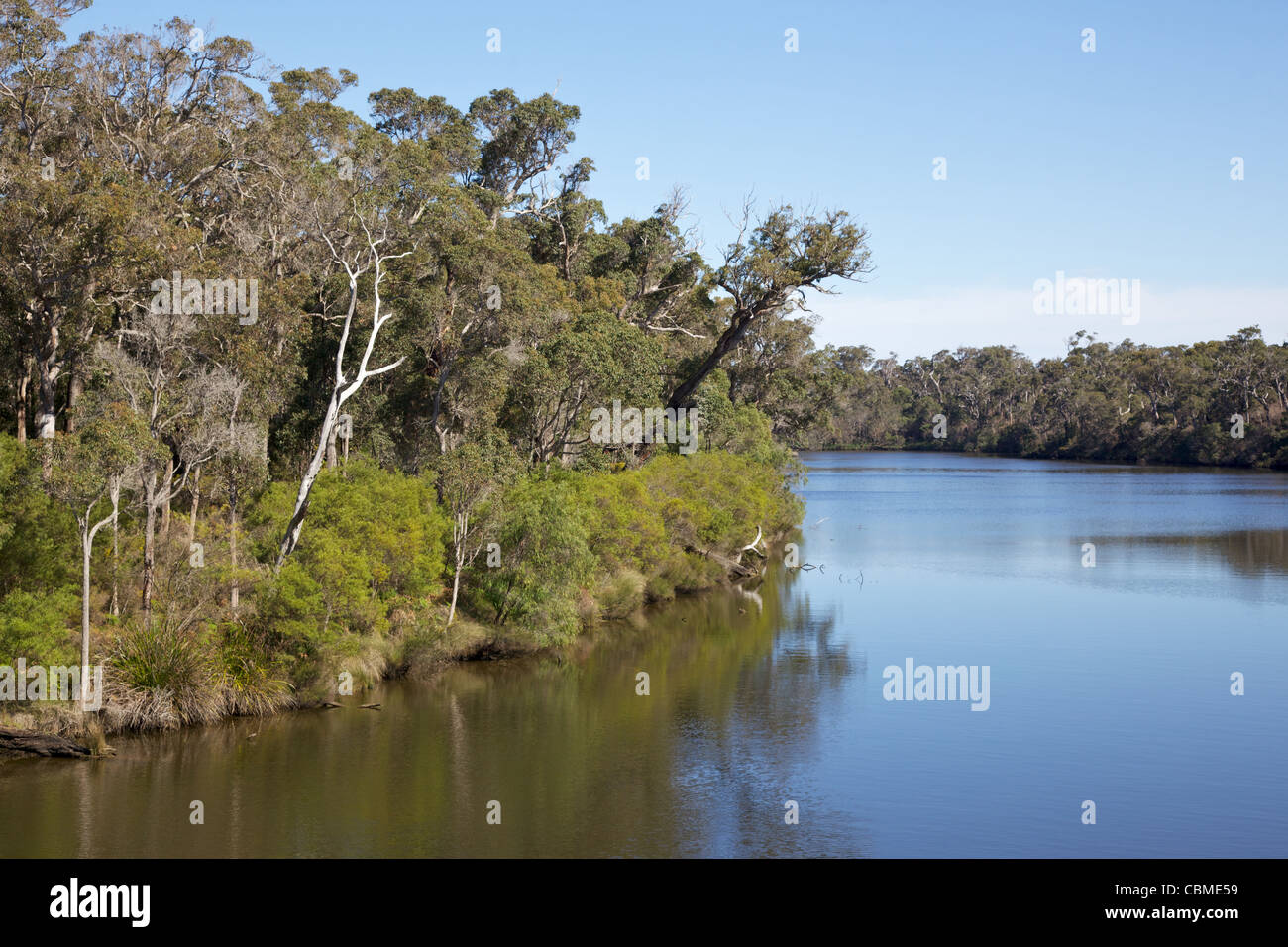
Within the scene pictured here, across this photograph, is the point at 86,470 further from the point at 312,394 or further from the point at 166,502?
the point at 312,394

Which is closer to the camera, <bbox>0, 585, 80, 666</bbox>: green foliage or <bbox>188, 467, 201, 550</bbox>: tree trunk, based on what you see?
<bbox>0, 585, 80, 666</bbox>: green foliage

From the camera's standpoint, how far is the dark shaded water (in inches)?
722

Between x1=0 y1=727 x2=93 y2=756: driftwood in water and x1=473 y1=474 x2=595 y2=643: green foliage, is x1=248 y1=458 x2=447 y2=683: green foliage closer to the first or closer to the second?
x1=473 y1=474 x2=595 y2=643: green foliage

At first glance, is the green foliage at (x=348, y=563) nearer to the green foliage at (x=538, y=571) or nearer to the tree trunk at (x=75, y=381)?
the green foliage at (x=538, y=571)

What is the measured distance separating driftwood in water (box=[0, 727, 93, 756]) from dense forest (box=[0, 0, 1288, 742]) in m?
1.14

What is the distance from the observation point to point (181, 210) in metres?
31.8

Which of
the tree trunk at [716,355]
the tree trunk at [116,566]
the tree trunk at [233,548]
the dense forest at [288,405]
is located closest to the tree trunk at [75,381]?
the dense forest at [288,405]

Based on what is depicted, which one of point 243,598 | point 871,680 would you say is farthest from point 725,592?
point 243,598

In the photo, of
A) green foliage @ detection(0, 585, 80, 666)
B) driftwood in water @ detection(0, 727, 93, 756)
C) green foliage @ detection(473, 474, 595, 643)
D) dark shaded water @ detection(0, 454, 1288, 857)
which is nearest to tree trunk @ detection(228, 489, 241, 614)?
dark shaded water @ detection(0, 454, 1288, 857)

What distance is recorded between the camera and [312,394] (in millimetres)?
35219

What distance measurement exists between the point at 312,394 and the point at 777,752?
1985 centimetres

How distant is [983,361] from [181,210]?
167m
